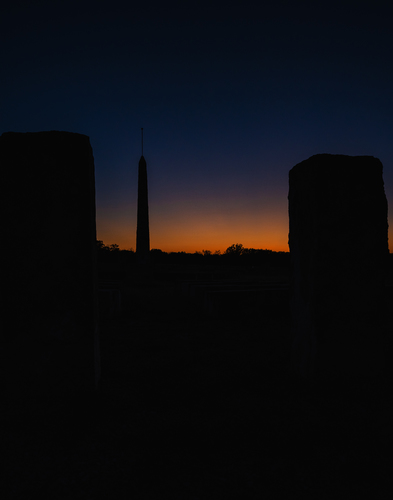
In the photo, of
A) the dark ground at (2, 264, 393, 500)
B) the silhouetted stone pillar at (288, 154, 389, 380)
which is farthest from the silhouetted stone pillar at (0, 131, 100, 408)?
the silhouetted stone pillar at (288, 154, 389, 380)

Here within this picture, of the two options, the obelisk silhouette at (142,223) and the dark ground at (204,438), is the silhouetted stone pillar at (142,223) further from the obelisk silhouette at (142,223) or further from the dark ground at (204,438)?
the dark ground at (204,438)

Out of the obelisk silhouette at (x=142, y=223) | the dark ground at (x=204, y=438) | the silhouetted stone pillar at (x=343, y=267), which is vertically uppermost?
the obelisk silhouette at (x=142, y=223)

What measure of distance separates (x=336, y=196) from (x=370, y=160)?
0.48 meters

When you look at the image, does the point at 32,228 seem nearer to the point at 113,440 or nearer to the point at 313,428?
the point at 113,440

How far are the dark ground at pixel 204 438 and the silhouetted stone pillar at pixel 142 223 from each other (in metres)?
9.73

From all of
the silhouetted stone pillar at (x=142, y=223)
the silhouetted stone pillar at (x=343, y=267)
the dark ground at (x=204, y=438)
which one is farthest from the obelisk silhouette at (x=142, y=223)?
the silhouetted stone pillar at (x=343, y=267)

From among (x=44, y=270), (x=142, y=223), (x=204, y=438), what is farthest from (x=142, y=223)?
(x=204, y=438)

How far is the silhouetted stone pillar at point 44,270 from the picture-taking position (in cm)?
220

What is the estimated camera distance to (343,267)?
2660 mm

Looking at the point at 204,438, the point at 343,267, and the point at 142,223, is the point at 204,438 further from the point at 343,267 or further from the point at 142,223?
the point at 142,223

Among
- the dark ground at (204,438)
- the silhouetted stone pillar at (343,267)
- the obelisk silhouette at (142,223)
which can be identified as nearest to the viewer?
the dark ground at (204,438)

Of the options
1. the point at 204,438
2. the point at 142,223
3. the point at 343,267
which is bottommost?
the point at 204,438

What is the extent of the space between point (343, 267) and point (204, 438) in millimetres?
1792

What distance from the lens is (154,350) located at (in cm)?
363
